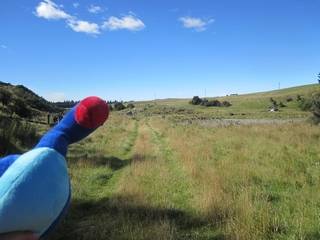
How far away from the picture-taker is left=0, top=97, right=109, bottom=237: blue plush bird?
2838 mm

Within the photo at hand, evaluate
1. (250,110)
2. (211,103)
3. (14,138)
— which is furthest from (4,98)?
(211,103)

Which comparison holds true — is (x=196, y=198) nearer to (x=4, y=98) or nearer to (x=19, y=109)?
(x=19, y=109)

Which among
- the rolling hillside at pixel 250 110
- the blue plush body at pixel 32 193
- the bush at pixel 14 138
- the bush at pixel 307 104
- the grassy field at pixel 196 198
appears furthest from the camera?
the rolling hillside at pixel 250 110

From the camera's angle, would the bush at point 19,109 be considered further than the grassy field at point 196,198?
Yes

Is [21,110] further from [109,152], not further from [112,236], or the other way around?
[112,236]

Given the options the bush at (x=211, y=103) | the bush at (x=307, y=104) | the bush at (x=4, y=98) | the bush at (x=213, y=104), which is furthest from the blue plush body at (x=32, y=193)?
the bush at (x=213, y=104)

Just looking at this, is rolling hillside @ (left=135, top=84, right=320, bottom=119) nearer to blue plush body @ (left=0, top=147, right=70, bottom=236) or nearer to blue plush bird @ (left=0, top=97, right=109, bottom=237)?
blue plush bird @ (left=0, top=97, right=109, bottom=237)

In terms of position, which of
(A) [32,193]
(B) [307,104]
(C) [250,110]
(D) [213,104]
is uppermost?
(A) [32,193]

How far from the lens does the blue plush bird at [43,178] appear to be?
112 inches

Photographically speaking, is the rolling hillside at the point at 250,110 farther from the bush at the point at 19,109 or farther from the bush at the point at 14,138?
the bush at the point at 14,138

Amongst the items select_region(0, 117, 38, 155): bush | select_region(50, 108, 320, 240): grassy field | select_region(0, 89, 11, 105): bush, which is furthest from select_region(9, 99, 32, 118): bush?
select_region(50, 108, 320, 240): grassy field

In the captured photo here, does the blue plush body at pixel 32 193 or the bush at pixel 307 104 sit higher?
the blue plush body at pixel 32 193

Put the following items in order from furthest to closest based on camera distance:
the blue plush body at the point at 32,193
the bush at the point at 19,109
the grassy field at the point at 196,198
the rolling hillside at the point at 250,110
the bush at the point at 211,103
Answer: the bush at the point at 211,103 → the rolling hillside at the point at 250,110 → the bush at the point at 19,109 → the grassy field at the point at 196,198 → the blue plush body at the point at 32,193

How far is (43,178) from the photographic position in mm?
2951
